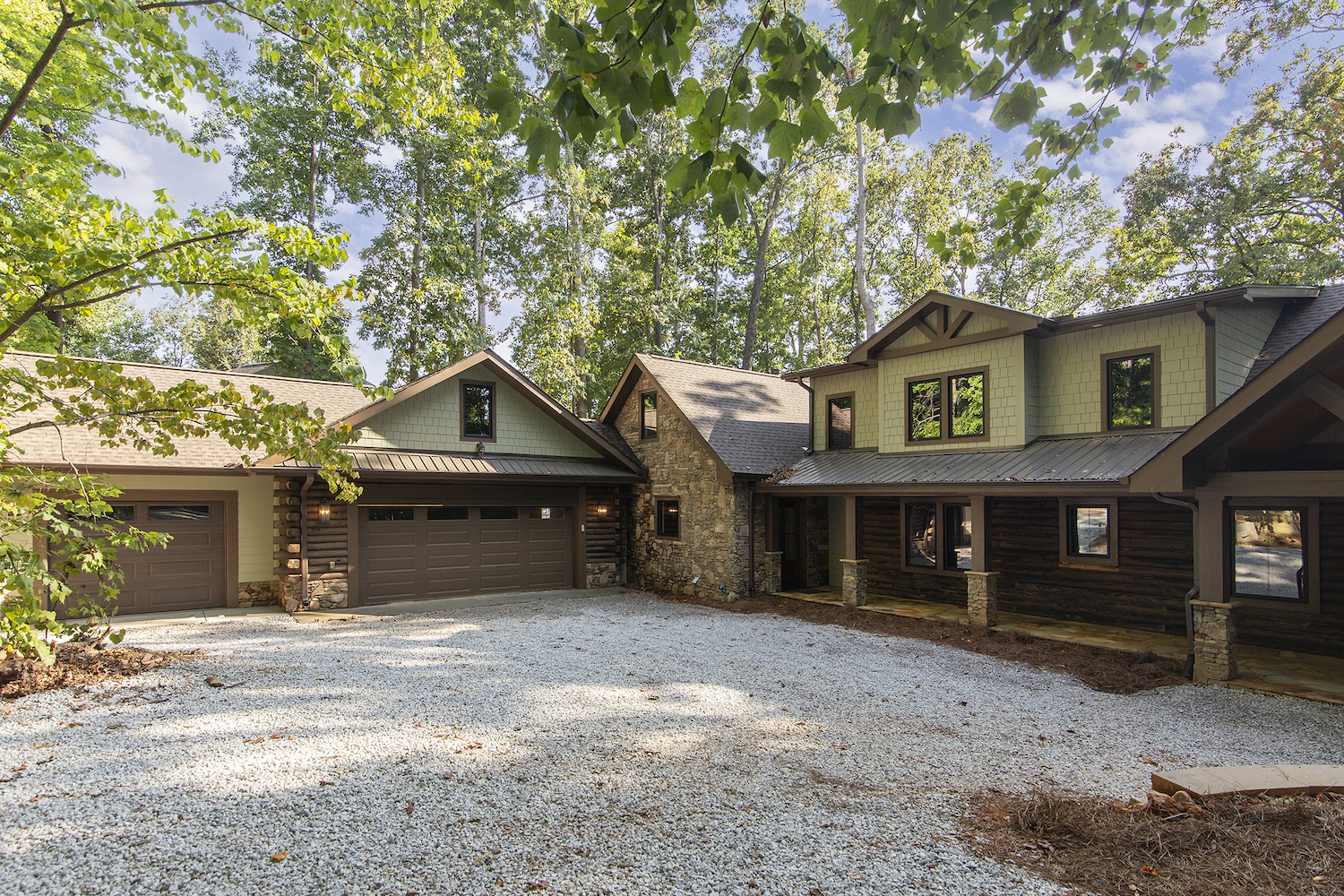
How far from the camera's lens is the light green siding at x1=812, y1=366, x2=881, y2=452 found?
1369cm

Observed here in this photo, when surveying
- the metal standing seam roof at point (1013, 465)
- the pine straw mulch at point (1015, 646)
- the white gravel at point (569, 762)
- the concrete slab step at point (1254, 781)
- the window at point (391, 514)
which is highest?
the metal standing seam roof at point (1013, 465)

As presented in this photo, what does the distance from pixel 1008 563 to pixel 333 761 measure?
10877 millimetres

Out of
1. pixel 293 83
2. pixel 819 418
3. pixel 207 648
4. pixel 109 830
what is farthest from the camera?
pixel 293 83

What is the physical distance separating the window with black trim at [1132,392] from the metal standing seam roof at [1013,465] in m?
0.27

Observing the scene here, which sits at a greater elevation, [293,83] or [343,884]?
[293,83]

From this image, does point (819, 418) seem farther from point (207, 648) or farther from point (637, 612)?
point (207, 648)

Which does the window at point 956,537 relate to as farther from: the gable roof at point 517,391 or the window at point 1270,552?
Answer: the gable roof at point 517,391

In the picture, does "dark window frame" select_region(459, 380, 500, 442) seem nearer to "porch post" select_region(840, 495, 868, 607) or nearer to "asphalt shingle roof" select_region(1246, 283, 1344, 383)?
"porch post" select_region(840, 495, 868, 607)

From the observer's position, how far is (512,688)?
737cm

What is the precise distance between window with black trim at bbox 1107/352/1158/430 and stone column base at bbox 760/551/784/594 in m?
6.55

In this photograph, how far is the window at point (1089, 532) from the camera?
10352 millimetres

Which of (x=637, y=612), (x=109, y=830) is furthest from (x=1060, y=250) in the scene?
(x=109, y=830)

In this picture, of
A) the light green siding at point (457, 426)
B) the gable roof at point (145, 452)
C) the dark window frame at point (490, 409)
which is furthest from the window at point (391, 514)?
the gable roof at point (145, 452)

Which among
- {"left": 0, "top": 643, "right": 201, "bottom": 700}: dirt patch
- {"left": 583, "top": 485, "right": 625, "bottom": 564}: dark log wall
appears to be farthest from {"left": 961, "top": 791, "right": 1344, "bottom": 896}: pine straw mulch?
{"left": 583, "top": 485, "right": 625, "bottom": 564}: dark log wall
